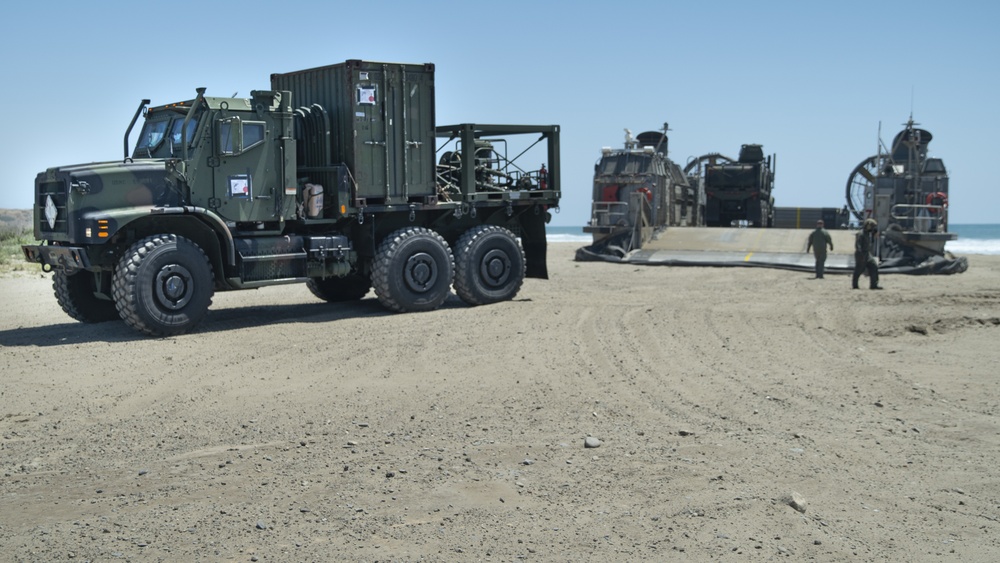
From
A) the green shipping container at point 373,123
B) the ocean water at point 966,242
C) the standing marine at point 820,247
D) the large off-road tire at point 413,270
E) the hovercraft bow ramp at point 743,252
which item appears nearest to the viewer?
the green shipping container at point 373,123

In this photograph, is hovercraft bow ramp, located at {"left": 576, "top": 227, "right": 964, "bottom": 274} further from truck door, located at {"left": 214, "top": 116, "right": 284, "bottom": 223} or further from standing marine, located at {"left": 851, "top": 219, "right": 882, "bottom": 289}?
truck door, located at {"left": 214, "top": 116, "right": 284, "bottom": 223}

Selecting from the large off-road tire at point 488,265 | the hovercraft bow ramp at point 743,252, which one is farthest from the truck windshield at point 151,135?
the hovercraft bow ramp at point 743,252

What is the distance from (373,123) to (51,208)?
13.8 ft

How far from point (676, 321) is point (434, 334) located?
325cm

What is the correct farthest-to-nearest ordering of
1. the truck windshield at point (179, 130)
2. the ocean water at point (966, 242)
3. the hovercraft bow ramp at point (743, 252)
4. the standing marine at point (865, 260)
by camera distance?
the ocean water at point (966, 242) → the hovercraft bow ramp at point (743, 252) → the standing marine at point (865, 260) → the truck windshield at point (179, 130)

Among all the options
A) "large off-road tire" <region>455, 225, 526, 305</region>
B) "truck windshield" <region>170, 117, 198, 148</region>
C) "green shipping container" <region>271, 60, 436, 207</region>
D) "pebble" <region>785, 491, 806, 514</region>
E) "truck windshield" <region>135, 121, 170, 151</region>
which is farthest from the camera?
"large off-road tire" <region>455, 225, 526, 305</region>

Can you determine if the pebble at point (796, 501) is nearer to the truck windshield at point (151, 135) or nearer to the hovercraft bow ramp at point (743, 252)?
the truck windshield at point (151, 135)

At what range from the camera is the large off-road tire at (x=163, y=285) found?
1134 cm

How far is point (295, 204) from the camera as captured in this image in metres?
13.2

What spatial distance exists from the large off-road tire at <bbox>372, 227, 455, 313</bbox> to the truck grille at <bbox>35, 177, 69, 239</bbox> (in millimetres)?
4087

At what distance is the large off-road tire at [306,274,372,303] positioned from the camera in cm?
1577

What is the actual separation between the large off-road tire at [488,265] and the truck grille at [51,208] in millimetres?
5468

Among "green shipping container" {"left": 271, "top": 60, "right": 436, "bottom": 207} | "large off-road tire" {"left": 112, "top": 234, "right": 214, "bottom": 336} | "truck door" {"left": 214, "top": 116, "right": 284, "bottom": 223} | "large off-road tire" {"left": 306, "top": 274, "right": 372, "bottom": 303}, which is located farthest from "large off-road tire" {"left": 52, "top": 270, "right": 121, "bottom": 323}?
"large off-road tire" {"left": 306, "top": 274, "right": 372, "bottom": 303}

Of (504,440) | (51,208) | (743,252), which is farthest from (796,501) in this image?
→ (743,252)
